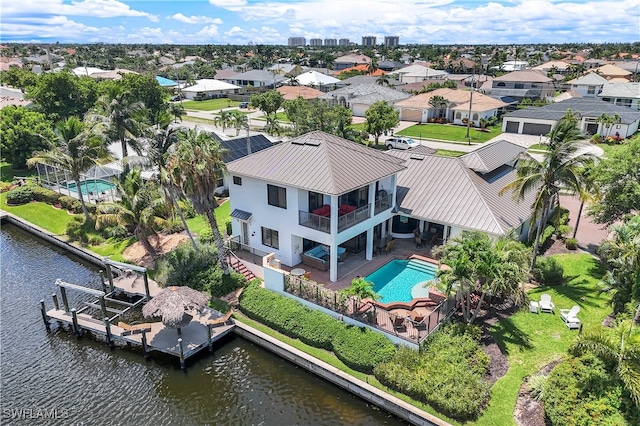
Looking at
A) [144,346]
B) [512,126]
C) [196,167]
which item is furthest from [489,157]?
[512,126]

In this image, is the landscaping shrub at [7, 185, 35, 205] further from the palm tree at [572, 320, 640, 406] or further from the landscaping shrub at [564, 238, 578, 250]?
the landscaping shrub at [564, 238, 578, 250]

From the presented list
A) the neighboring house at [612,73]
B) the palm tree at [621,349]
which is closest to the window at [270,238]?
the palm tree at [621,349]

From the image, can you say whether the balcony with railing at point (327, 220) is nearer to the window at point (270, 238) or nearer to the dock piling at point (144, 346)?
the window at point (270, 238)

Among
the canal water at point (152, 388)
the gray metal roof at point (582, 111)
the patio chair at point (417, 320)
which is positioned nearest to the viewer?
the canal water at point (152, 388)

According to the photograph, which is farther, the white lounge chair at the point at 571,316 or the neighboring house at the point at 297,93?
the neighboring house at the point at 297,93

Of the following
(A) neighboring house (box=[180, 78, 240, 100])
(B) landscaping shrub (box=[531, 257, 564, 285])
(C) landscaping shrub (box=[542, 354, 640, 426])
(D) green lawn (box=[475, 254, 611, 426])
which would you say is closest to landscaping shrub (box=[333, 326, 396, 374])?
(D) green lawn (box=[475, 254, 611, 426])

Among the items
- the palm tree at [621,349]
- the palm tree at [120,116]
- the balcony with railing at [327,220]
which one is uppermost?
the palm tree at [120,116]
